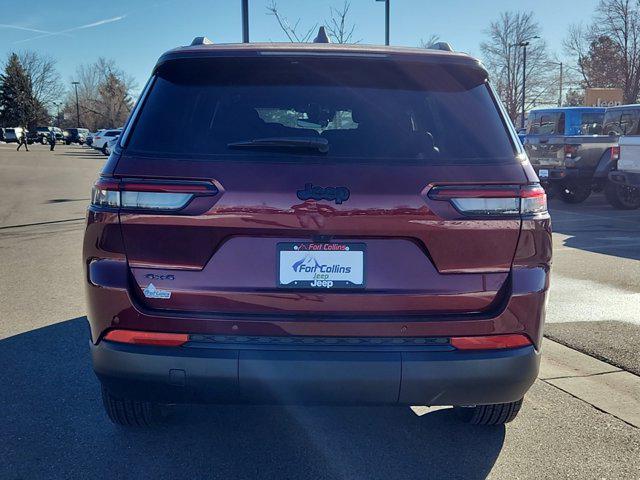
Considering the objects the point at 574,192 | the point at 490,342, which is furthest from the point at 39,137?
the point at 490,342

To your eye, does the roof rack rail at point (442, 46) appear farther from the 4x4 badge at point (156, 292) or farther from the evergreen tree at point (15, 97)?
the evergreen tree at point (15, 97)

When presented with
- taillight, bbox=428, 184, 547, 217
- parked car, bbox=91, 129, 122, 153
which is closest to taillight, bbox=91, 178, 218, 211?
taillight, bbox=428, 184, 547, 217

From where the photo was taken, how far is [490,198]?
2.53 metres

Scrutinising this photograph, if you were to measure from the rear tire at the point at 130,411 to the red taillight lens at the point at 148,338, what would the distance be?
1.99 feet

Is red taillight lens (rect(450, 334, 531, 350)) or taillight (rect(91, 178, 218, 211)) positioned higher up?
taillight (rect(91, 178, 218, 211))

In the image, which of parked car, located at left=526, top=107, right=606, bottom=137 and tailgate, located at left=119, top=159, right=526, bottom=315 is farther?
parked car, located at left=526, top=107, right=606, bottom=137

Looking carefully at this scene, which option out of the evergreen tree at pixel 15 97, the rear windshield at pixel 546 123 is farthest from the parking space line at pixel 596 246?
the evergreen tree at pixel 15 97

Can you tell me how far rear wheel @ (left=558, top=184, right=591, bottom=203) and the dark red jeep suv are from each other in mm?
13759

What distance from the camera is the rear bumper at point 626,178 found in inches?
494

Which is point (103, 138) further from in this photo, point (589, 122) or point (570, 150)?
point (570, 150)

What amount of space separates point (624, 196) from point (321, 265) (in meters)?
13.3

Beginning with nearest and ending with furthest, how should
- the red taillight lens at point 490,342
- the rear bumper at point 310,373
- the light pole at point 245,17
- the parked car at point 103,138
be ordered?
the rear bumper at point 310,373
the red taillight lens at point 490,342
the light pole at point 245,17
the parked car at point 103,138

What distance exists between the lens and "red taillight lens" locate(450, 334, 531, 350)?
253cm

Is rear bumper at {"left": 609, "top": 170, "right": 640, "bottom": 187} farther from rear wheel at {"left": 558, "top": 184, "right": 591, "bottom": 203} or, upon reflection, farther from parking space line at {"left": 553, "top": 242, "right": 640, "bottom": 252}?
parking space line at {"left": 553, "top": 242, "right": 640, "bottom": 252}
